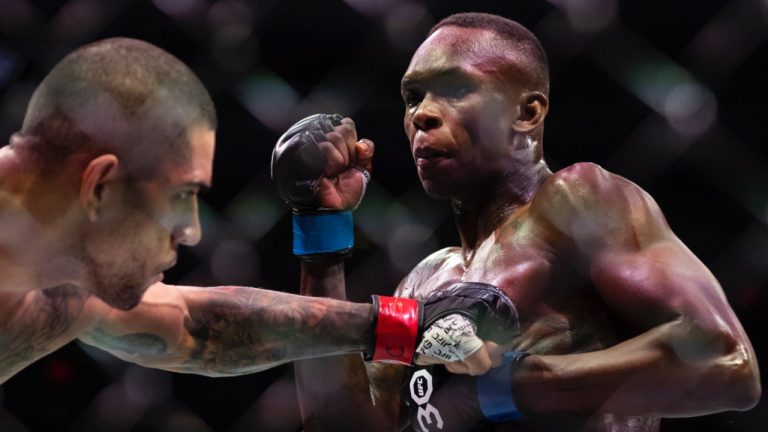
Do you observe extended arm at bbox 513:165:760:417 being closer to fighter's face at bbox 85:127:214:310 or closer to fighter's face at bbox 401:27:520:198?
fighter's face at bbox 401:27:520:198

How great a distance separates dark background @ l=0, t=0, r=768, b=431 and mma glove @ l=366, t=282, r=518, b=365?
104 cm

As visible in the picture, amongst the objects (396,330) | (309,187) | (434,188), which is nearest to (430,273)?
(434,188)

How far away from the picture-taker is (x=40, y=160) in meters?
1.44

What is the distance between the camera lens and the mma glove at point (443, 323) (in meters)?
1.73

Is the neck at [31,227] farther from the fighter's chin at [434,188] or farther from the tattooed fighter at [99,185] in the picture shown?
the fighter's chin at [434,188]

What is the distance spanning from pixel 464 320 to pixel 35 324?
70cm

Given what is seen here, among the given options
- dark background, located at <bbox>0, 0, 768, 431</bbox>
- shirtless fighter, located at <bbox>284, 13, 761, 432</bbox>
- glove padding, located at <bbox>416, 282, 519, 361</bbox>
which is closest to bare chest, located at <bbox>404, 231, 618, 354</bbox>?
shirtless fighter, located at <bbox>284, 13, 761, 432</bbox>

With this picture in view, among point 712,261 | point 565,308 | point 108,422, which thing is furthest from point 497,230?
point 108,422

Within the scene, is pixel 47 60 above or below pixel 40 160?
below

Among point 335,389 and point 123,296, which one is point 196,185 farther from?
point 335,389

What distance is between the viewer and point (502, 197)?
7.15ft

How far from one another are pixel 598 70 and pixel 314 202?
1.15 metres

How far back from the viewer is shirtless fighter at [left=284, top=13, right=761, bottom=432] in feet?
5.92

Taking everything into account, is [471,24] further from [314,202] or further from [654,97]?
[654,97]
